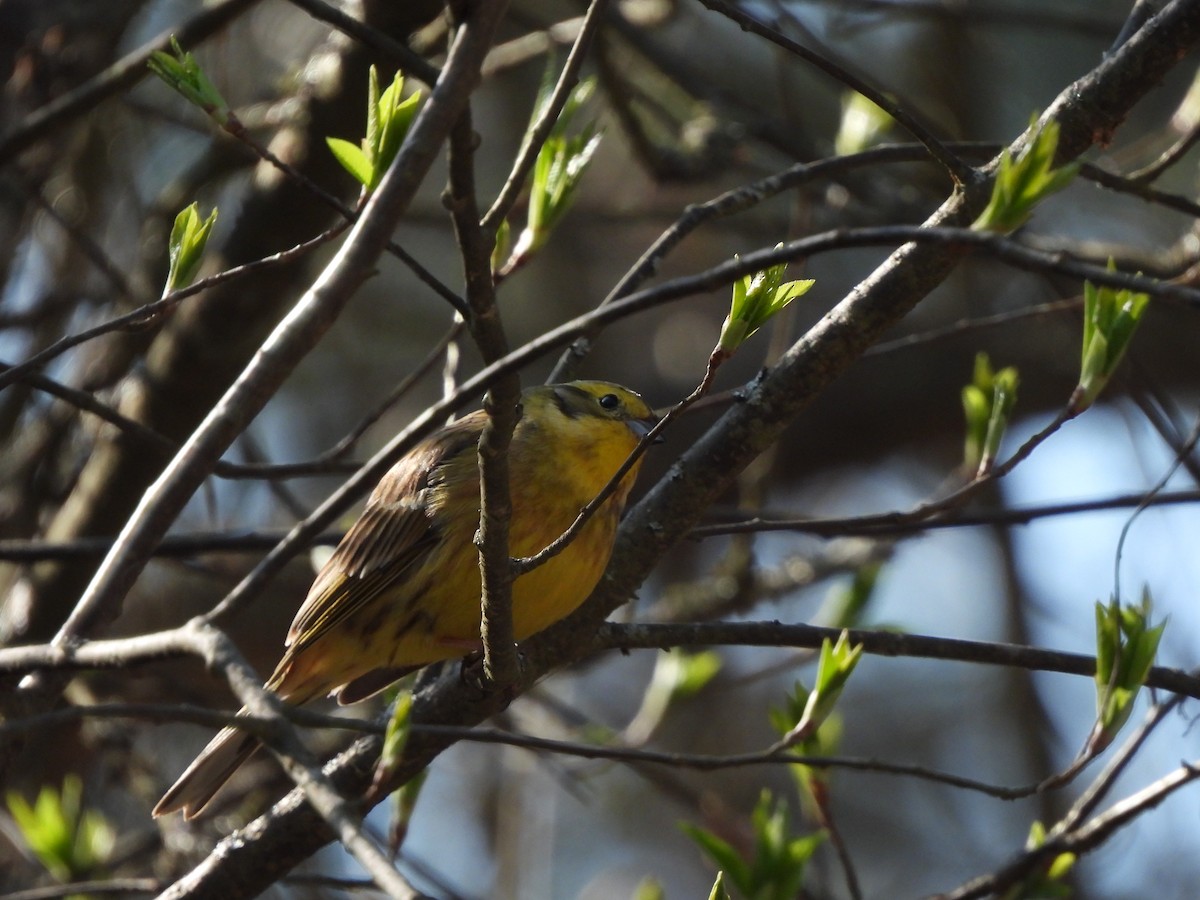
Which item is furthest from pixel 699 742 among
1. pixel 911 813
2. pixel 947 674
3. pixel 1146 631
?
pixel 1146 631

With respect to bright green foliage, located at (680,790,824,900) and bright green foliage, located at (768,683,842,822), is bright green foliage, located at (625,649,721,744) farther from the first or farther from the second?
bright green foliage, located at (680,790,824,900)

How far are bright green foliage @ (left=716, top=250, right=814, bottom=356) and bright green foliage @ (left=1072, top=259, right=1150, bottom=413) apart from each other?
53 cm

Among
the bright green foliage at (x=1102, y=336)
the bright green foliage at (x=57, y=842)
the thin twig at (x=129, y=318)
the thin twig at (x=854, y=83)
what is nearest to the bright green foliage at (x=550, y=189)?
the thin twig at (x=854, y=83)

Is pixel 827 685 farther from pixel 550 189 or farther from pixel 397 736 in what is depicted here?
pixel 550 189

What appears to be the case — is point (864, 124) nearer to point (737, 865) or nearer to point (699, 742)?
point (737, 865)

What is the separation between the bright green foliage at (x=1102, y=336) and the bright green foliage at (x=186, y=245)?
1.43 meters

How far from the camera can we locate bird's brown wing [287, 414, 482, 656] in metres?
3.25

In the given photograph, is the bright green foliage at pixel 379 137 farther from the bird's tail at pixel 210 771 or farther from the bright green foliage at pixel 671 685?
the bright green foliage at pixel 671 685

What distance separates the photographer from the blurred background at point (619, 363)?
3770mm

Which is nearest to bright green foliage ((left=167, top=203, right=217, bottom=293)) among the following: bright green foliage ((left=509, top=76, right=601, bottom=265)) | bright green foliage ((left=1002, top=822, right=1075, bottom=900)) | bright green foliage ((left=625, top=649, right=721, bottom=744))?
bright green foliage ((left=509, top=76, right=601, bottom=265))

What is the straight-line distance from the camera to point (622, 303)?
129 cm

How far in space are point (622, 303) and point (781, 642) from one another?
1.20 m

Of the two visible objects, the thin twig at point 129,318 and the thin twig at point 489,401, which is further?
the thin twig at point 129,318

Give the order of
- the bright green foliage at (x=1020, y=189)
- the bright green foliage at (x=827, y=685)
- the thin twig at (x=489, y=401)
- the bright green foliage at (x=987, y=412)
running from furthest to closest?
the bright green foliage at (x=987, y=412) → the bright green foliage at (x=827, y=685) → the bright green foliage at (x=1020, y=189) → the thin twig at (x=489, y=401)
